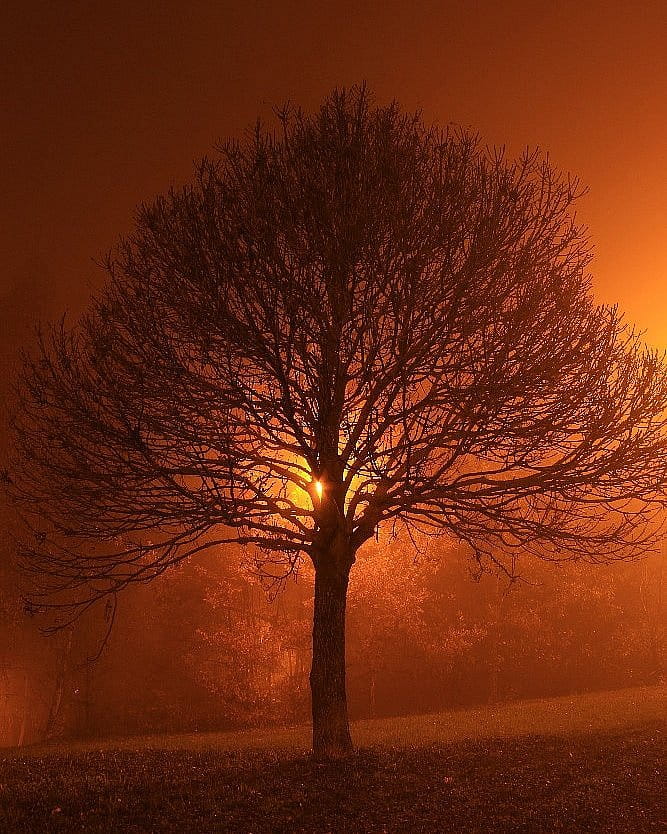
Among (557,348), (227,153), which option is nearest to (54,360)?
(227,153)

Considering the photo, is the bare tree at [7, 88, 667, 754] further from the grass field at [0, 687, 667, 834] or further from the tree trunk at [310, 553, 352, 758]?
the grass field at [0, 687, 667, 834]

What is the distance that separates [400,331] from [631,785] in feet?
23.5

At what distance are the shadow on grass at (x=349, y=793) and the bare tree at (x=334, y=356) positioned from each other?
1.36m

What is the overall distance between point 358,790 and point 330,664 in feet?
6.87

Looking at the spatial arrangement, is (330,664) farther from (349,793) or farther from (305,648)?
(305,648)

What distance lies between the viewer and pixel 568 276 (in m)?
11.0

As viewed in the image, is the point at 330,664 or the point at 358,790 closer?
the point at 358,790

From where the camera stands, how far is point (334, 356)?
32.4 ft

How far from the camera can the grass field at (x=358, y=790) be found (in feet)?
24.5

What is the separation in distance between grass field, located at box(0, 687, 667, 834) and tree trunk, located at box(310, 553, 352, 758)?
39 centimetres

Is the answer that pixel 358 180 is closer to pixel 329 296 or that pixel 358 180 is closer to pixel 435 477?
pixel 329 296

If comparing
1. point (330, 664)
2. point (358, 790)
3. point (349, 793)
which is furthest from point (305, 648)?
point (349, 793)

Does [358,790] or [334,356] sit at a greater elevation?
[334,356]

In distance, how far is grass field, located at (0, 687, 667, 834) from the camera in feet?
24.5
